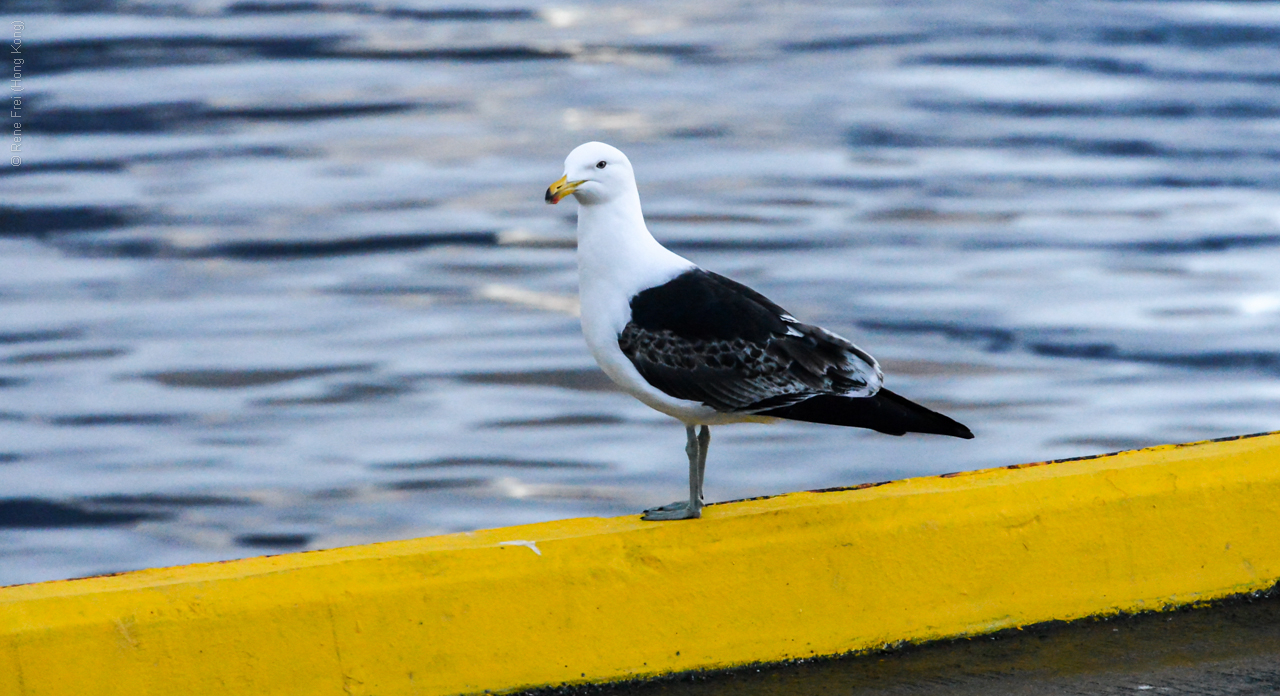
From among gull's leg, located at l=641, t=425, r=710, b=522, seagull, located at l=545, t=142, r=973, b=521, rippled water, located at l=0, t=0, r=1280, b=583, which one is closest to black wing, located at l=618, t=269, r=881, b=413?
seagull, located at l=545, t=142, r=973, b=521

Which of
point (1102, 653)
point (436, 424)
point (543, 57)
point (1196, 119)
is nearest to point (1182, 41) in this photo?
point (1196, 119)

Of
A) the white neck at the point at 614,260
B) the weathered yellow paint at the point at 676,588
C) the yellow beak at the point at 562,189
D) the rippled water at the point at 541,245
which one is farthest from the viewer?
the rippled water at the point at 541,245

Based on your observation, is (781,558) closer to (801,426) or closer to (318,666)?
(318,666)

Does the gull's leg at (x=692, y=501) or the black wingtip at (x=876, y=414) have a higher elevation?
the black wingtip at (x=876, y=414)

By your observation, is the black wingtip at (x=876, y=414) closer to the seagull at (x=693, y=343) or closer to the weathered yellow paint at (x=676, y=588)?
the seagull at (x=693, y=343)

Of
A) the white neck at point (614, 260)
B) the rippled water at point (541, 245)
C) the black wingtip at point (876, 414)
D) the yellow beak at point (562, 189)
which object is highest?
the yellow beak at point (562, 189)

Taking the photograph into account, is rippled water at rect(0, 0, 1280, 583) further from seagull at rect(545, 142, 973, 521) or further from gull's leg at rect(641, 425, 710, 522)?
seagull at rect(545, 142, 973, 521)

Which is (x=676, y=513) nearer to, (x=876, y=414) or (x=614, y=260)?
(x=876, y=414)

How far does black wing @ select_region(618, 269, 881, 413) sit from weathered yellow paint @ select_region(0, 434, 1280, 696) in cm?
38

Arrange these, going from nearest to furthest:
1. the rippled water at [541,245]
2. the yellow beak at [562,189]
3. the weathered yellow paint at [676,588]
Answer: the weathered yellow paint at [676,588] → the yellow beak at [562,189] → the rippled water at [541,245]

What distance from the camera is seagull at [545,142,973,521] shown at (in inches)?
208

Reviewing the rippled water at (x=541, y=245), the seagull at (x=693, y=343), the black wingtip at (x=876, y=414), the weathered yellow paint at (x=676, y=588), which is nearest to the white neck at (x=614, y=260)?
the seagull at (x=693, y=343)

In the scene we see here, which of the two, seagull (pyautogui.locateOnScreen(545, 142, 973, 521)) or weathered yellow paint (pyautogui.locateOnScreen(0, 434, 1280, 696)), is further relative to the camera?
seagull (pyautogui.locateOnScreen(545, 142, 973, 521))

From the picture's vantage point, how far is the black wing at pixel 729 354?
17.3 ft
